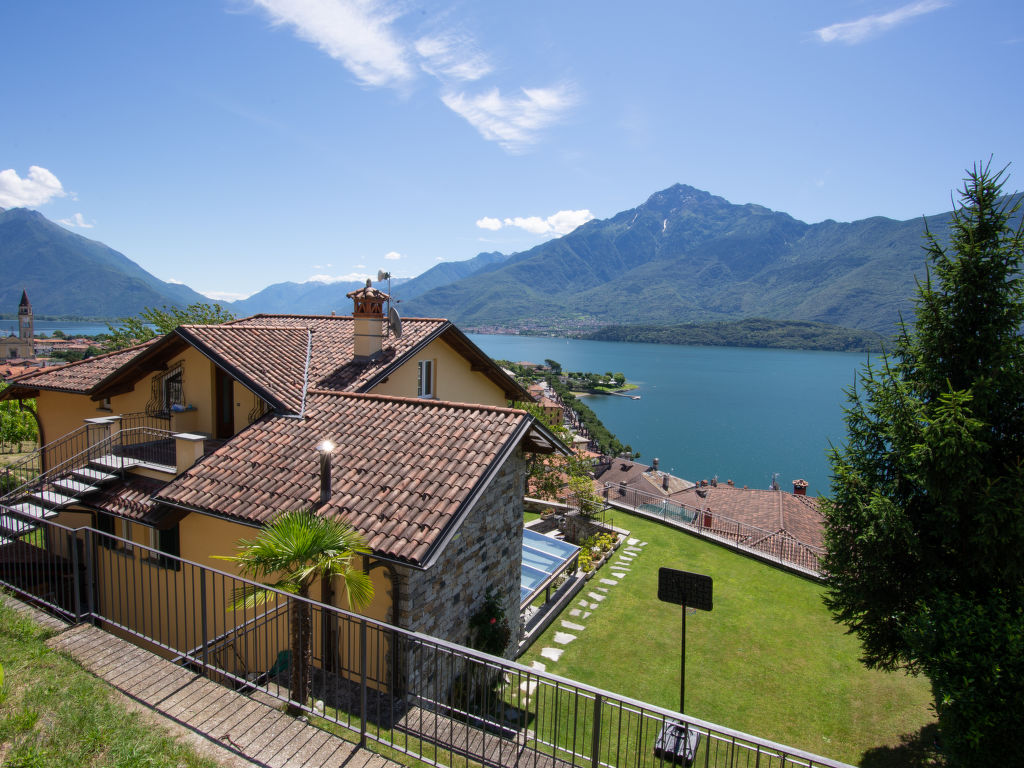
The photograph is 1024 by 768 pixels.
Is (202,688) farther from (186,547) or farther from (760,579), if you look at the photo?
(760,579)

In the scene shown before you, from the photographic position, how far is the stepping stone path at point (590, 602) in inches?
467

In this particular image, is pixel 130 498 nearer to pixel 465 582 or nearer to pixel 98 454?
pixel 98 454

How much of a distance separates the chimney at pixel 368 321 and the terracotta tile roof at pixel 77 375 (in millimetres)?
5757

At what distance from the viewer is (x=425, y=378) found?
15.9 meters

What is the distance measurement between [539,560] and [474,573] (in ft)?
21.7

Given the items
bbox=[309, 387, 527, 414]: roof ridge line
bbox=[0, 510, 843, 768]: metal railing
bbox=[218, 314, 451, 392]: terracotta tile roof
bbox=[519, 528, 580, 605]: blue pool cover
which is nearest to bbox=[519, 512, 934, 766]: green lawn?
bbox=[519, 528, 580, 605]: blue pool cover

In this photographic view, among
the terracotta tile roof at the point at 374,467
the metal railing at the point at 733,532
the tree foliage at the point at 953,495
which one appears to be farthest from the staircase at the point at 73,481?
the metal railing at the point at 733,532

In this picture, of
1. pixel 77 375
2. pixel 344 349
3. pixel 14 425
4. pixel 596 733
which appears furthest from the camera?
pixel 14 425

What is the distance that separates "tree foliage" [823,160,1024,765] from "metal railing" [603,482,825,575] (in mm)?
6149

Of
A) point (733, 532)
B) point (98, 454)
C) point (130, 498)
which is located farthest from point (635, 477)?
point (130, 498)

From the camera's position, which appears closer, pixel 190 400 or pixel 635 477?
pixel 190 400

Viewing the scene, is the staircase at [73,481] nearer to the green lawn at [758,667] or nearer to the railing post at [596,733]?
the green lawn at [758,667]

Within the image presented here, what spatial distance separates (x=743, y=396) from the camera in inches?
6398

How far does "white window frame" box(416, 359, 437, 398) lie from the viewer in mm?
15539
